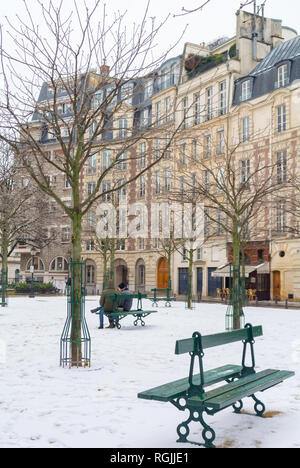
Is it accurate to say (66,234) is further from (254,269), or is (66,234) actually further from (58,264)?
(254,269)

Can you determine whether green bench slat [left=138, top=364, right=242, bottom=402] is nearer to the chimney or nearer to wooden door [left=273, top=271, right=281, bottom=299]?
the chimney

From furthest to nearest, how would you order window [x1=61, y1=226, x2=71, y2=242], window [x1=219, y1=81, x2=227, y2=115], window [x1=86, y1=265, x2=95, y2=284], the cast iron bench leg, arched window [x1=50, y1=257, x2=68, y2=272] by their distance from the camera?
arched window [x1=50, y1=257, x2=68, y2=272] → window [x1=61, y1=226, x2=71, y2=242] → window [x1=86, y1=265, x2=95, y2=284] → window [x1=219, y1=81, x2=227, y2=115] → the cast iron bench leg

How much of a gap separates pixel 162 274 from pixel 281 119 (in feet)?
54.5

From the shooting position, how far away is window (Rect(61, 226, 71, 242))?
49781mm

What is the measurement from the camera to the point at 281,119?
32.5m

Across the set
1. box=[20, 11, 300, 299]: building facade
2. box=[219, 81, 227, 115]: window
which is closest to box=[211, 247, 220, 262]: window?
box=[20, 11, 300, 299]: building facade

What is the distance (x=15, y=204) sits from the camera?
2244cm

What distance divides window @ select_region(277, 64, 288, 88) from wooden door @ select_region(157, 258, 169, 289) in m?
16.9

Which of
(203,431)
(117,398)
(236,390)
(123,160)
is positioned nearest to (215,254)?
(123,160)

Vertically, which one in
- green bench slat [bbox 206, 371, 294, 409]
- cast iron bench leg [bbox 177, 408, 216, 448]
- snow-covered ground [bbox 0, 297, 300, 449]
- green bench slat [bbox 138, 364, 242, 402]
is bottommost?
snow-covered ground [bbox 0, 297, 300, 449]

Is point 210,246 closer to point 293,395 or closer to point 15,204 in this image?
point 15,204

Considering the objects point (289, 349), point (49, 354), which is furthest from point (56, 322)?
point (289, 349)
